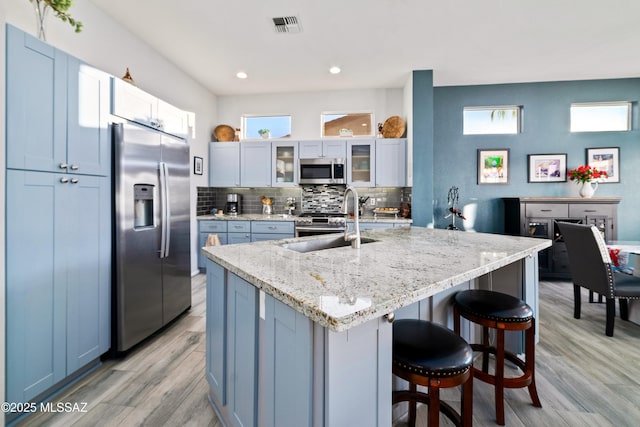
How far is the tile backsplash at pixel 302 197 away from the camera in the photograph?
4598 millimetres

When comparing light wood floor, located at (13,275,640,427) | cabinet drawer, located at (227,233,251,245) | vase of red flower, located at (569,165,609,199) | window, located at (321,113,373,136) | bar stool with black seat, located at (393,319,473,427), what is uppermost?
window, located at (321,113,373,136)

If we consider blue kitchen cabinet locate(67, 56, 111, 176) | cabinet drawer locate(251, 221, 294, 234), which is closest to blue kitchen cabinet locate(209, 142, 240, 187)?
cabinet drawer locate(251, 221, 294, 234)

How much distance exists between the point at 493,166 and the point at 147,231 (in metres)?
4.79

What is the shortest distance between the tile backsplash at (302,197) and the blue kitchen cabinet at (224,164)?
30cm

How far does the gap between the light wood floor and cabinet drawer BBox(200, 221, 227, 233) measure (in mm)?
1881

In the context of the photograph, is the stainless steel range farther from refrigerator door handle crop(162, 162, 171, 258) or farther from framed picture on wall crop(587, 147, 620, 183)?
framed picture on wall crop(587, 147, 620, 183)

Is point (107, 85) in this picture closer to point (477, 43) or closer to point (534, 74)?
point (477, 43)

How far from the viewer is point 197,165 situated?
14.3 ft

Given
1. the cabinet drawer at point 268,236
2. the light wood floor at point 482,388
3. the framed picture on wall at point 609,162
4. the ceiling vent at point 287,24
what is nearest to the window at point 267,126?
the cabinet drawer at point 268,236

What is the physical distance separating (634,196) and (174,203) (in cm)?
633

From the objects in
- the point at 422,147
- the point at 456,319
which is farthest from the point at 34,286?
the point at 422,147

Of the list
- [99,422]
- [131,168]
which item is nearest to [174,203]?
[131,168]

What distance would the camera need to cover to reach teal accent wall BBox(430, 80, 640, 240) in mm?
4242

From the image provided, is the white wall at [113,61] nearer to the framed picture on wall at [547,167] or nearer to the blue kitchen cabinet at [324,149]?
the blue kitchen cabinet at [324,149]
